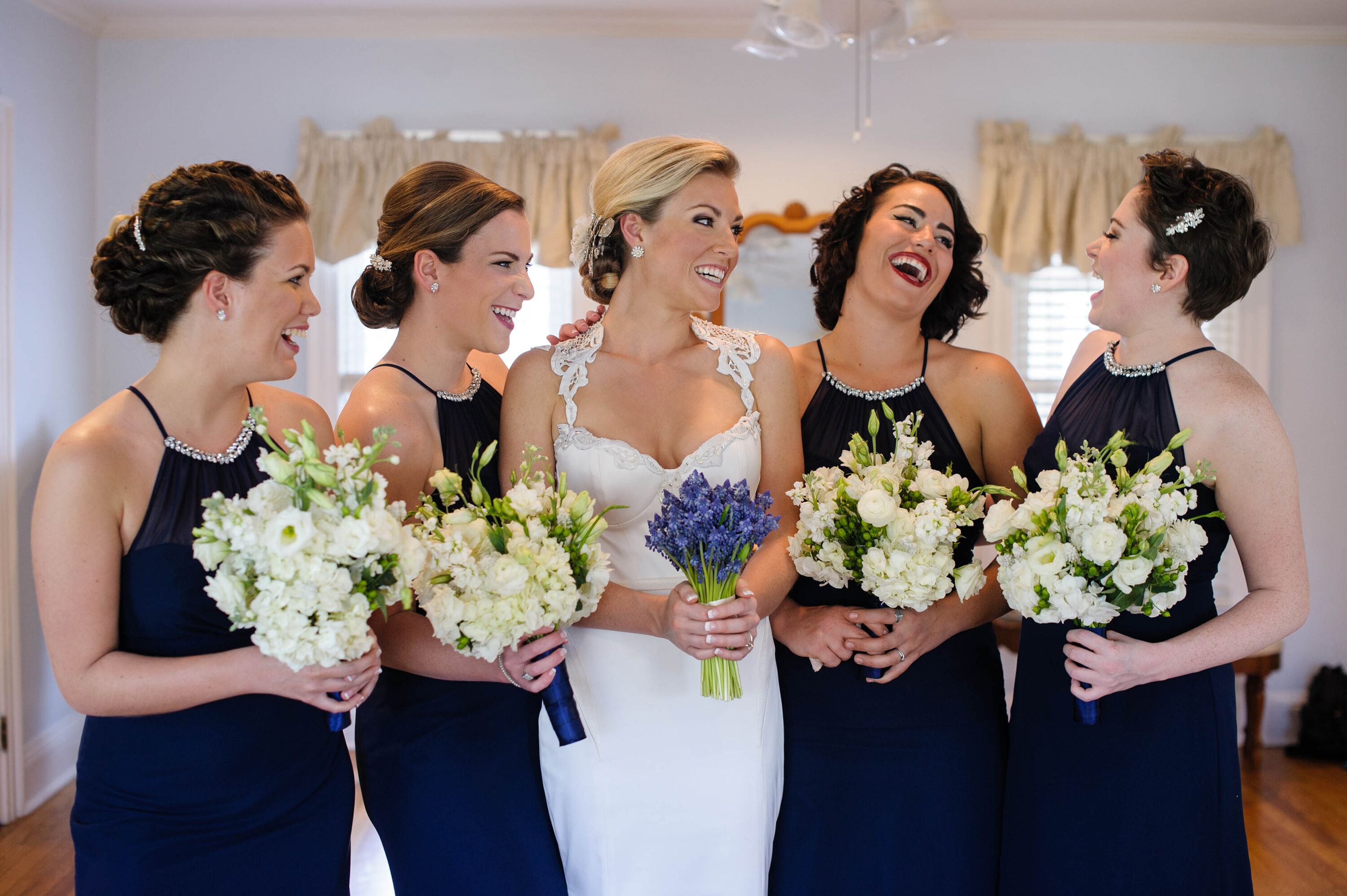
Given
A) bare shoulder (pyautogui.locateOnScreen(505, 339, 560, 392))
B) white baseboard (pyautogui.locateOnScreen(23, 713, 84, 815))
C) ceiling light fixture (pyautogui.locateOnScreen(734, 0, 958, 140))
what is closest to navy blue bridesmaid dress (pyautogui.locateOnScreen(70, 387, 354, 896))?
bare shoulder (pyautogui.locateOnScreen(505, 339, 560, 392))

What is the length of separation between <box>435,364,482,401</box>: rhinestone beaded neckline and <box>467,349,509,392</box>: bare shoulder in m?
0.06

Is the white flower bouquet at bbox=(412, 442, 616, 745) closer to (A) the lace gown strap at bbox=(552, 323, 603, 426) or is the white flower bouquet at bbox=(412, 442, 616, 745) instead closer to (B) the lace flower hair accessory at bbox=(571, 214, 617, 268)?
(A) the lace gown strap at bbox=(552, 323, 603, 426)

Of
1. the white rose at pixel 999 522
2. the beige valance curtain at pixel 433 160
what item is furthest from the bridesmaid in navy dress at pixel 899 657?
the beige valance curtain at pixel 433 160

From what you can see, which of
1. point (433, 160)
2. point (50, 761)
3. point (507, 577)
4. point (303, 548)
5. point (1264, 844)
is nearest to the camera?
point (303, 548)

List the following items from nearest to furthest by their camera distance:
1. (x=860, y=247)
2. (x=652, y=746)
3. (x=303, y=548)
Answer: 1. (x=303, y=548)
2. (x=652, y=746)
3. (x=860, y=247)

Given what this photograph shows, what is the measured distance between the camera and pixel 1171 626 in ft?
7.09

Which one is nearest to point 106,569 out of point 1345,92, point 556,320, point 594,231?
point 594,231

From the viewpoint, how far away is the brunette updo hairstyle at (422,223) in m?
2.42

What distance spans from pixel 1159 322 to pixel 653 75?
12.4ft

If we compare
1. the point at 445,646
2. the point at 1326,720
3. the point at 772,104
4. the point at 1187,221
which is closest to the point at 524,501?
the point at 445,646

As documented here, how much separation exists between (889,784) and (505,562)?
1175 mm

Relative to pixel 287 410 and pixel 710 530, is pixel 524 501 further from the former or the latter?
pixel 287 410

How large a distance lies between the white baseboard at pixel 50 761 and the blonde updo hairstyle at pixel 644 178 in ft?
12.6

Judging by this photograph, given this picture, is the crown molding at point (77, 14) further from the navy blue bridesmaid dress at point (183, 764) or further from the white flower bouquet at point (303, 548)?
the white flower bouquet at point (303, 548)
